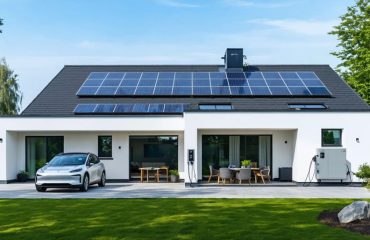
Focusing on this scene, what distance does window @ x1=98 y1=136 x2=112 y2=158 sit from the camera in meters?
24.1

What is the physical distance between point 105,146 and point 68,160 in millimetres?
4722

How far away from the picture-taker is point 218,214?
1202 centimetres

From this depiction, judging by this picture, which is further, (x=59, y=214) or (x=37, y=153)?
(x=37, y=153)

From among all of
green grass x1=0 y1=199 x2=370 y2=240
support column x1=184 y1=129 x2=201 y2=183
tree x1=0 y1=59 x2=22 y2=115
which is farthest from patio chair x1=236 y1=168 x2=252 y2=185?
tree x1=0 y1=59 x2=22 y2=115

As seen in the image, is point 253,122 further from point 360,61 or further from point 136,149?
point 360,61

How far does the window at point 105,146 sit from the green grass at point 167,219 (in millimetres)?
8810

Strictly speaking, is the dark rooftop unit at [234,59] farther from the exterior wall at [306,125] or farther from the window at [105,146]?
the window at [105,146]

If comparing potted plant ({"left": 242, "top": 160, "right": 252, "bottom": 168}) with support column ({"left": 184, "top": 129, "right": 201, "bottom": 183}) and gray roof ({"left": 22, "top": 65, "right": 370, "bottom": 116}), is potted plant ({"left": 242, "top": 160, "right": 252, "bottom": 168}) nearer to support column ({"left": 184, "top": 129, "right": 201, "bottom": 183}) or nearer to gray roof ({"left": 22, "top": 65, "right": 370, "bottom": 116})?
support column ({"left": 184, "top": 129, "right": 201, "bottom": 183})

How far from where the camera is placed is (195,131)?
2170 cm

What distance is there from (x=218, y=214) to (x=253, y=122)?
10.5 m

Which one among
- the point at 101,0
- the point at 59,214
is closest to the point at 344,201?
the point at 59,214

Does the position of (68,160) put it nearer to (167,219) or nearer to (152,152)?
(152,152)

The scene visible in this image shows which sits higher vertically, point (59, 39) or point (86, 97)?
point (59, 39)

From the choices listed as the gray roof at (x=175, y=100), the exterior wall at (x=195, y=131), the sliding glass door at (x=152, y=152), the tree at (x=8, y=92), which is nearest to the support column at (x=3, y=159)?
the exterior wall at (x=195, y=131)
